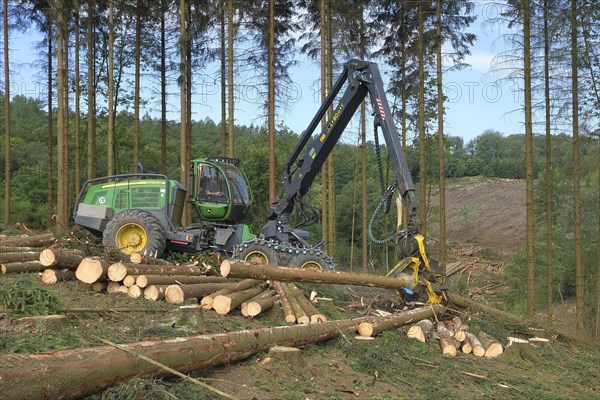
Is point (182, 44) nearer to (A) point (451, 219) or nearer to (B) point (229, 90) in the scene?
(B) point (229, 90)

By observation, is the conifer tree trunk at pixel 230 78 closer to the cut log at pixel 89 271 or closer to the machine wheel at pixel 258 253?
the machine wheel at pixel 258 253

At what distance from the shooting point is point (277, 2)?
21781 millimetres

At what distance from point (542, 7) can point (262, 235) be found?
11.0 metres

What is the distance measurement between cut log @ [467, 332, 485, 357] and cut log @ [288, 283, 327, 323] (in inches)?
91.1

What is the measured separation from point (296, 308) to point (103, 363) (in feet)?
15.1

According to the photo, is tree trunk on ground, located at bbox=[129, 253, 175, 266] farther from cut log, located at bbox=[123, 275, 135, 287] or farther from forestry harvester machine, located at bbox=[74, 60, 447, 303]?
cut log, located at bbox=[123, 275, 135, 287]

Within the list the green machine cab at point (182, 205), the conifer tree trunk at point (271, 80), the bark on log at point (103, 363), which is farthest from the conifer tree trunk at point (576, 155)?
the bark on log at point (103, 363)

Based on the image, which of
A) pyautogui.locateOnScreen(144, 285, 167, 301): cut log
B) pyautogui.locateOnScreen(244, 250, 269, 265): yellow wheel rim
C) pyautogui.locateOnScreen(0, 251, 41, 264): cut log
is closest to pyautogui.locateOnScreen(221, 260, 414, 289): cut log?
pyautogui.locateOnScreen(144, 285, 167, 301): cut log

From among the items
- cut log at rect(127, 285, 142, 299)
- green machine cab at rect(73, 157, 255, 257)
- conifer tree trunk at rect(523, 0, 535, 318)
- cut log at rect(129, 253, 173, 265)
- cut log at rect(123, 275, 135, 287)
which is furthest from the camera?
conifer tree trunk at rect(523, 0, 535, 318)

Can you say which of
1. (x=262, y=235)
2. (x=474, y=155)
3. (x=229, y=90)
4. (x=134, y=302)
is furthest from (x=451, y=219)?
(x=134, y=302)

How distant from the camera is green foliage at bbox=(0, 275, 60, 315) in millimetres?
6559

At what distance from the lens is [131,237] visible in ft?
40.8

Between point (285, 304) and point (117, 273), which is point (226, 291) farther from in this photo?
point (117, 273)

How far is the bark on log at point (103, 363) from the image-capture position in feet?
12.5
